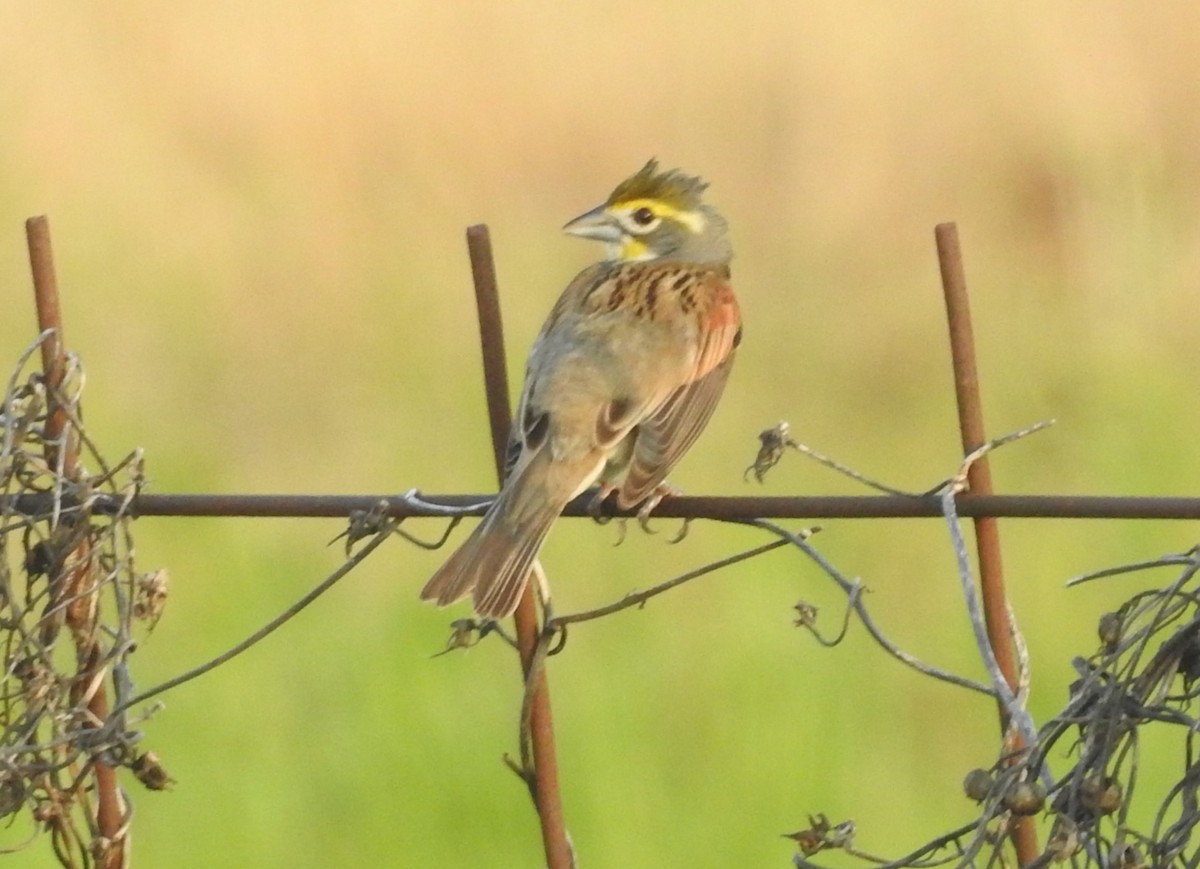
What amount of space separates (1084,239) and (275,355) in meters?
2.54

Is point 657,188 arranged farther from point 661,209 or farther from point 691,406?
point 691,406

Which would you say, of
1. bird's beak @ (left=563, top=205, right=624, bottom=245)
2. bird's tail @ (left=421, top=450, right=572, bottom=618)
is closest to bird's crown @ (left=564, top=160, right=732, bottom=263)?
bird's beak @ (left=563, top=205, right=624, bottom=245)

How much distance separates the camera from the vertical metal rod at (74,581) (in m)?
3.20

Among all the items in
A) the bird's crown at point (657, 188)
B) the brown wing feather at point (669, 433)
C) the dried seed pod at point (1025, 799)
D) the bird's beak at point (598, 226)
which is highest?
the bird's crown at point (657, 188)

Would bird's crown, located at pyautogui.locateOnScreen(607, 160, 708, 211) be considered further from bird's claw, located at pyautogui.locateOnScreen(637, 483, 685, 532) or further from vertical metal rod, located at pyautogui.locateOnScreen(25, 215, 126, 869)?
vertical metal rod, located at pyautogui.locateOnScreen(25, 215, 126, 869)

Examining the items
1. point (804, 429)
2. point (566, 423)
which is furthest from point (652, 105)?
point (566, 423)

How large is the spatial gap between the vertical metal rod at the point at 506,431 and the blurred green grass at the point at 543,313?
1.88 meters

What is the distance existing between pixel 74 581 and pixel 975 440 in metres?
1.36

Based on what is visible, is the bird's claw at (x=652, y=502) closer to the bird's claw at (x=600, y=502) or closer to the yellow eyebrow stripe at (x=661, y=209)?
the bird's claw at (x=600, y=502)

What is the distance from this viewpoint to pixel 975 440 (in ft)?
8.94

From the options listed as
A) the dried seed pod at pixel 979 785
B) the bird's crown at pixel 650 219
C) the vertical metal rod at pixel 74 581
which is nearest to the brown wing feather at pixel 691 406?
the bird's crown at pixel 650 219

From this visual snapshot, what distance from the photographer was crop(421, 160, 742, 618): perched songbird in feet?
12.1

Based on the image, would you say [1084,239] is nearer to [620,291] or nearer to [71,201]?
[620,291]

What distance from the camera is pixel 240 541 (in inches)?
227
